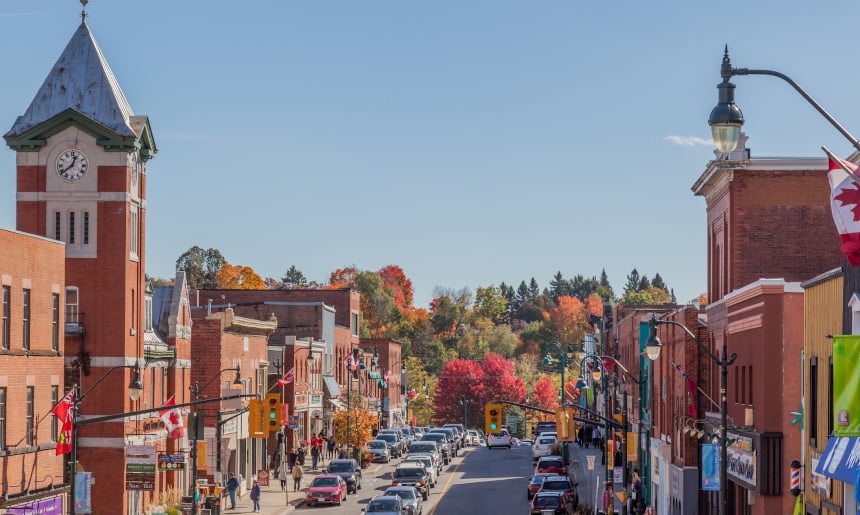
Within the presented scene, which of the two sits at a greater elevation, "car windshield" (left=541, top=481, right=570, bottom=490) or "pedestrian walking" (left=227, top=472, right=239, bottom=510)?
"car windshield" (left=541, top=481, right=570, bottom=490)

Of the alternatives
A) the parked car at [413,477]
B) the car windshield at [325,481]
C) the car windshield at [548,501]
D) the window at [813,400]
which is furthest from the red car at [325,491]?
the window at [813,400]

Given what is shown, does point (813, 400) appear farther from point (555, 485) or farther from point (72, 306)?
point (72, 306)

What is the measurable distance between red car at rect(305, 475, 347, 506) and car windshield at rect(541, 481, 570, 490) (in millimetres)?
10598

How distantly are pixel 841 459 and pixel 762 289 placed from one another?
11.6m

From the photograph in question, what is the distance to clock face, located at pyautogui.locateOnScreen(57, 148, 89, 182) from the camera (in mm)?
55062

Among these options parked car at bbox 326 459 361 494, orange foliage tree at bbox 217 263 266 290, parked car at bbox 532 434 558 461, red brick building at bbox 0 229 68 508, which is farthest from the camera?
orange foliage tree at bbox 217 263 266 290

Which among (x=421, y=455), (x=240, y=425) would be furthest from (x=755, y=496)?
(x=240, y=425)

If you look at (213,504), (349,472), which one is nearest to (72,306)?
(213,504)

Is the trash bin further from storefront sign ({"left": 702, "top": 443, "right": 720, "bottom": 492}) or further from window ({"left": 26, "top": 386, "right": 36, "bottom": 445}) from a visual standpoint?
storefront sign ({"left": 702, "top": 443, "right": 720, "bottom": 492})

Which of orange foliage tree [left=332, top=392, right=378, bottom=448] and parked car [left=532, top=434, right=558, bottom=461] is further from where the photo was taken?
orange foliage tree [left=332, top=392, right=378, bottom=448]

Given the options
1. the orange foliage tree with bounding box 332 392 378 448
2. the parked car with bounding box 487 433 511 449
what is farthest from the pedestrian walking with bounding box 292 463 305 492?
the parked car with bounding box 487 433 511 449

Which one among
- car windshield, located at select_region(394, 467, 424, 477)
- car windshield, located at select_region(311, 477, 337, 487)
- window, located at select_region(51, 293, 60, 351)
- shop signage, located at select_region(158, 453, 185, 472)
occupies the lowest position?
car windshield, located at select_region(311, 477, 337, 487)

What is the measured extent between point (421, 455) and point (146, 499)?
20.2 meters

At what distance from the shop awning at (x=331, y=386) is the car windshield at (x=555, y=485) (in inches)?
1974
